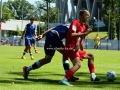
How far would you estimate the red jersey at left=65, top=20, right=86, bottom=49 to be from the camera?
9.70m

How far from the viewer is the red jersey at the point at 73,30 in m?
9.70

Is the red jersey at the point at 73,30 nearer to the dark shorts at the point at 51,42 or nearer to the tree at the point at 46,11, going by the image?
the dark shorts at the point at 51,42

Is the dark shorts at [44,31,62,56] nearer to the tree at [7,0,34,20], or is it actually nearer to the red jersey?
the red jersey

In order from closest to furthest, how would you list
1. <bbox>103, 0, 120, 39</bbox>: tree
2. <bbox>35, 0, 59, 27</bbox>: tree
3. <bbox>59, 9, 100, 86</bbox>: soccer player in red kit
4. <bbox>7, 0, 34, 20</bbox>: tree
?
<bbox>59, 9, 100, 86</bbox>: soccer player in red kit
<bbox>103, 0, 120, 39</bbox>: tree
<bbox>35, 0, 59, 27</bbox>: tree
<bbox>7, 0, 34, 20</bbox>: tree

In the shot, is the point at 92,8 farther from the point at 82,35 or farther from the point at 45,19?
the point at 82,35

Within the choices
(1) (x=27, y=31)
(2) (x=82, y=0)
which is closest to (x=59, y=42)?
(1) (x=27, y=31)

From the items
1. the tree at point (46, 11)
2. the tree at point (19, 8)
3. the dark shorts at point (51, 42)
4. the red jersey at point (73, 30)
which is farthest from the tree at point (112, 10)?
the tree at point (19, 8)

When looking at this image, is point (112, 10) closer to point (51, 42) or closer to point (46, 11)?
point (46, 11)

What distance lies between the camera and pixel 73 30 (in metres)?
9.69

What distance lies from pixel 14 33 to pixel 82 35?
4069 inches

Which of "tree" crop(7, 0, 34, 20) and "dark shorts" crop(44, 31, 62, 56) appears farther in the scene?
"tree" crop(7, 0, 34, 20)

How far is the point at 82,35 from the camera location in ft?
31.8

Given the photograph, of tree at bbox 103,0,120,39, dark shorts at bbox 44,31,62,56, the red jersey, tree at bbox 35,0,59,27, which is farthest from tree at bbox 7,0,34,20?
the red jersey

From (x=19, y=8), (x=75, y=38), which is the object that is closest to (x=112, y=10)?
(x=75, y=38)
